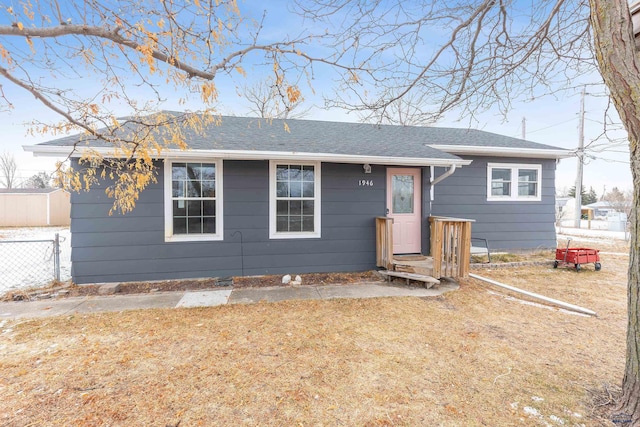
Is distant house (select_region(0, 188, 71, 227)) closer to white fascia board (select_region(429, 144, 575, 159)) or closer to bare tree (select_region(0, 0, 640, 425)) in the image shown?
bare tree (select_region(0, 0, 640, 425))

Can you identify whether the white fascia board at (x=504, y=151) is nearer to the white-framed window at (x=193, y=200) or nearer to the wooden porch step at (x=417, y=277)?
the wooden porch step at (x=417, y=277)

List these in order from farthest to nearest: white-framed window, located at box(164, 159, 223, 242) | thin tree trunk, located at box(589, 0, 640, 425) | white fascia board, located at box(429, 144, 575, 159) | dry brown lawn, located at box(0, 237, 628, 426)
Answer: white fascia board, located at box(429, 144, 575, 159) → white-framed window, located at box(164, 159, 223, 242) → dry brown lawn, located at box(0, 237, 628, 426) → thin tree trunk, located at box(589, 0, 640, 425)

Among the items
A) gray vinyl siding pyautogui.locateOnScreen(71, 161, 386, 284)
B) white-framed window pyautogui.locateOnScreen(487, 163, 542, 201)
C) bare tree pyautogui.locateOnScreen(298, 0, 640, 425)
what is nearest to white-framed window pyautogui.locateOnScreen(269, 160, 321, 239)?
gray vinyl siding pyautogui.locateOnScreen(71, 161, 386, 284)

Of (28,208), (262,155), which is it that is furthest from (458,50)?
(28,208)

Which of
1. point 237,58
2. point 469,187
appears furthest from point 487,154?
point 237,58

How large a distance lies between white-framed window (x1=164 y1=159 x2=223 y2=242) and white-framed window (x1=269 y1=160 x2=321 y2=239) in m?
1.06

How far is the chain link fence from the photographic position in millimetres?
5215

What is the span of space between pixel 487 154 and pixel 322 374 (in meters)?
7.51

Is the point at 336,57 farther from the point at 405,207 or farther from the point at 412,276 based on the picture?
the point at 405,207

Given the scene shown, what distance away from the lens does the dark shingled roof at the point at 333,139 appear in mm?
5520

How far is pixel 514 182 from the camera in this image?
26.6 ft

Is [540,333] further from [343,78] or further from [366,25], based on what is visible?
[366,25]

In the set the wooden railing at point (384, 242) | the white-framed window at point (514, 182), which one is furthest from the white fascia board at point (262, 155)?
the white-framed window at point (514, 182)

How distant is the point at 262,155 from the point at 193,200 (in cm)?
163
